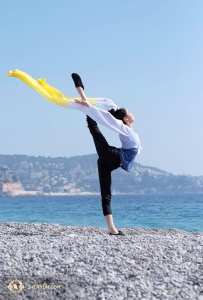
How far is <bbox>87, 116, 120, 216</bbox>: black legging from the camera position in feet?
28.3

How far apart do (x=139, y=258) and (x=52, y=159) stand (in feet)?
564

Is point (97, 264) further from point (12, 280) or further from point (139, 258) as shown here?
point (12, 280)

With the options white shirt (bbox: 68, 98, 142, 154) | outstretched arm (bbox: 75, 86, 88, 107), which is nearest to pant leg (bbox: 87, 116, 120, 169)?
white shirt (bbox: 68, 98, 142, 154)

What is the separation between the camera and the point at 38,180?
170875 millimetres

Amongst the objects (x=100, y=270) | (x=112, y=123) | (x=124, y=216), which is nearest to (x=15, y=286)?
(x=100, y=270)

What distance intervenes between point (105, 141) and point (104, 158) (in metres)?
0.30

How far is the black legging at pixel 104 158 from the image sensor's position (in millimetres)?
8617

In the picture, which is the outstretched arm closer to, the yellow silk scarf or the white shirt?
the white shirt

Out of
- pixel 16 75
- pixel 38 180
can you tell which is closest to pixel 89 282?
pixel 16 75

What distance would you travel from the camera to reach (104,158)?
8.70m

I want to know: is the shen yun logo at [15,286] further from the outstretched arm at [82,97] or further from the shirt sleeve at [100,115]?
the outstretched arm at [82,97]

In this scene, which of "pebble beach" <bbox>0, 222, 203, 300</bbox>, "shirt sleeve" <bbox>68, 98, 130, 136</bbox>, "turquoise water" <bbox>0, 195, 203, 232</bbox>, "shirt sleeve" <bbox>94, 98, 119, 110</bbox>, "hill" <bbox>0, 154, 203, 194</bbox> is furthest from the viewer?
"hill" <bbox>0, 154, 203, 194</bbox>

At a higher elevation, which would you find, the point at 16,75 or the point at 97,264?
the point at 16,75

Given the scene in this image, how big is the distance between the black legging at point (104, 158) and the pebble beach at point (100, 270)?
1405 millimetres
